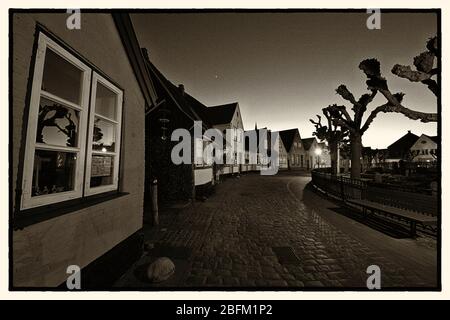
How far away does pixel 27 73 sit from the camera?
5.75ft

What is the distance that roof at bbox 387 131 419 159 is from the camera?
151ft

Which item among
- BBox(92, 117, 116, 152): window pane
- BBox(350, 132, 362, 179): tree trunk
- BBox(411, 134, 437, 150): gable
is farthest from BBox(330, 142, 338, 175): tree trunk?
BBox(411, 134, 437, 150): gable

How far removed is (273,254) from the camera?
3.70 metres

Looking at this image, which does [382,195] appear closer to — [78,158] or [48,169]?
[78,158]

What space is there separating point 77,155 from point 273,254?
366 cm

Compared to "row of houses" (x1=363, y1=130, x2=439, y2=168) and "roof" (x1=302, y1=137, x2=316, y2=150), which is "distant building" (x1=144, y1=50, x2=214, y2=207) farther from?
"roof" (x1=302, y1=137, x2=316, y2=150)

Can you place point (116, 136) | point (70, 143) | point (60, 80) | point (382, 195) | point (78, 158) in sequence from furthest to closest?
point (382, 195), point (60, 80), point (116, 136), point (70, 143), point (78, 158)

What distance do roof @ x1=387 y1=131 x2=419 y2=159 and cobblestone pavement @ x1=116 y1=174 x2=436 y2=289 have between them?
56.5 meters

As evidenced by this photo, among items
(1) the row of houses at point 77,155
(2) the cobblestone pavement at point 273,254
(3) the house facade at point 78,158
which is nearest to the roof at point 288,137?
(2) the cobblestone pavement at point 273,254

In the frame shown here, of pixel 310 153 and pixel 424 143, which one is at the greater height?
pixel 424 143

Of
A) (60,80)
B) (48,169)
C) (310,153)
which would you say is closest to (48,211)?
(48,169)

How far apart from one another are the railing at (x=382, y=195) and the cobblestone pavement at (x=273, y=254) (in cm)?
86
